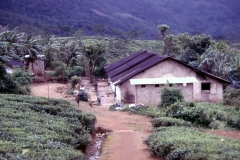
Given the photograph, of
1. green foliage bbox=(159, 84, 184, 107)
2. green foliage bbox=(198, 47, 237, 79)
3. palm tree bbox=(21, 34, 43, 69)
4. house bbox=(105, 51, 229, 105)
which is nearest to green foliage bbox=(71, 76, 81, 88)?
palm tree bbox=(21, 34, 43, 69)

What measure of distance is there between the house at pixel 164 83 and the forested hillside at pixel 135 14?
2718 inches

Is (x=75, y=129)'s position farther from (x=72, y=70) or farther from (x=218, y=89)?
(x=72, y=70)

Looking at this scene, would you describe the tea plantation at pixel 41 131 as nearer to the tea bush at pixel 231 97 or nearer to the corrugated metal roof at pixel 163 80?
the corrugated metal roof at pixel 163 80

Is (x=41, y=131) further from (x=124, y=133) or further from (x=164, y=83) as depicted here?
(x=164, y=83)

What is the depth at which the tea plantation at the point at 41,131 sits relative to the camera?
25.9ft

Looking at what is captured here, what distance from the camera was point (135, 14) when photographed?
5448 inches

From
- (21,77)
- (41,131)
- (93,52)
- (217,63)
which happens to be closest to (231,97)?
(217,63)

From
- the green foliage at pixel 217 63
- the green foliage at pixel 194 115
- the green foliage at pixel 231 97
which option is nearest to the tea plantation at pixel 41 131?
the green foliage at pixel 194 115

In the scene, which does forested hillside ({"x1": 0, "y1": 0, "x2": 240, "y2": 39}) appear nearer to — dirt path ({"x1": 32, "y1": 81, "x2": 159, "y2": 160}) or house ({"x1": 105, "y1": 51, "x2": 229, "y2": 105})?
house ({"x1": 105, "y1": 51, "x2": 229, "y2": 105})

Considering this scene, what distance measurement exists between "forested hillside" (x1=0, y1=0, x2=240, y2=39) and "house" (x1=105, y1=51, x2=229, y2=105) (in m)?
69.0

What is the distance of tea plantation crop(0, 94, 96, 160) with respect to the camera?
7.88m

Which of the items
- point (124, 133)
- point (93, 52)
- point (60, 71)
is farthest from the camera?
point (60, 71)

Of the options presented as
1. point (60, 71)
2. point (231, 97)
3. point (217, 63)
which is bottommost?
point (231, 97)

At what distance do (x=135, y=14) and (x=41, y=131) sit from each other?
5198 inches
